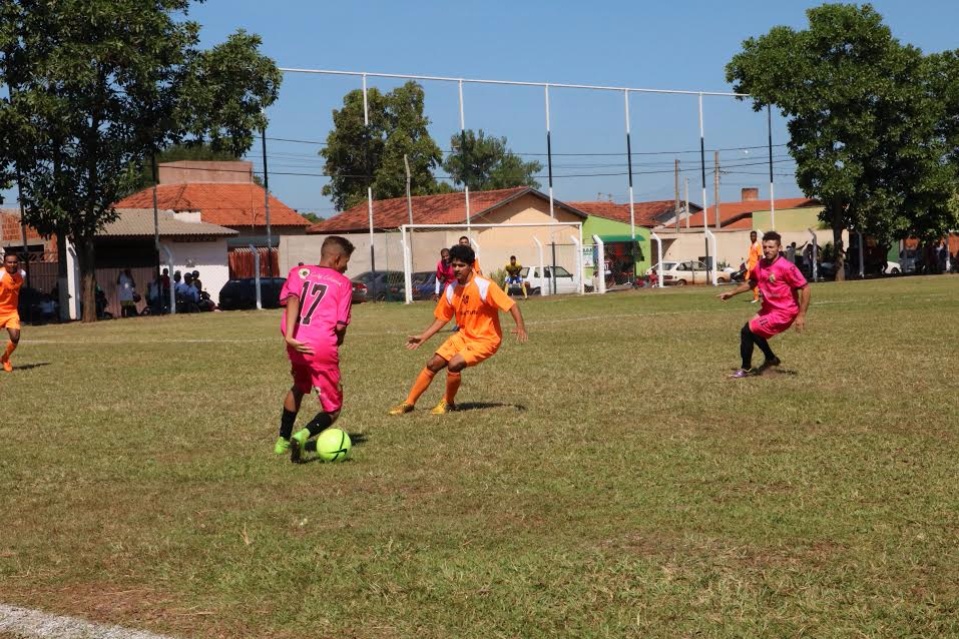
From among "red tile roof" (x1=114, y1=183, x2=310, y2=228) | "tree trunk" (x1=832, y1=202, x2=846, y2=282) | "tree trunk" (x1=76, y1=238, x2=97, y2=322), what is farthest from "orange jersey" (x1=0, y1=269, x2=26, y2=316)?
"red tile roof" (x1=114, y1=183, x2=310, y2=228)

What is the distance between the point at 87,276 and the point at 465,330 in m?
28.0

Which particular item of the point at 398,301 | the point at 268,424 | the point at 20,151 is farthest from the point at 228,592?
the point at 398,301

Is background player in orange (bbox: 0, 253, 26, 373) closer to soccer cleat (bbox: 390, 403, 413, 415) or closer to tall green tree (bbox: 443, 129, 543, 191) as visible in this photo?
soccer cleat (bbox: 390, 403, 413, 415)

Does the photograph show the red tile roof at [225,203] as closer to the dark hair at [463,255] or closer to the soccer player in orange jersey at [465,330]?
the soccer player in orange jersey at [465,330]

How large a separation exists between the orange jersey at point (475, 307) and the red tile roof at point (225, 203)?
53.5 meters

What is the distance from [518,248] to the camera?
52.4 metres

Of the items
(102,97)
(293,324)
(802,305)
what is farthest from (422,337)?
(102,97)

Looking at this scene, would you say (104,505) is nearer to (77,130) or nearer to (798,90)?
(77,130)

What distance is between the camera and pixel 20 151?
113 feet

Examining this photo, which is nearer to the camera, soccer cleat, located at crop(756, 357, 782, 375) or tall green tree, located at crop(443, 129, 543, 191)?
soccer cleat, located at crop(756, 357, 782, 375)

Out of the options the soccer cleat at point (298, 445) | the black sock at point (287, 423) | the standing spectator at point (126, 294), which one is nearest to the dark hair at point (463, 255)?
the black sock at point (287, 423)

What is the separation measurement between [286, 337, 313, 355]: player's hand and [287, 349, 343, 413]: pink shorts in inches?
2.8

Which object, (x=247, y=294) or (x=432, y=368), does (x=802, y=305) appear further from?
(x=247, y=294)

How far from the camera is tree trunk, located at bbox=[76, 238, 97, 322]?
3706 cm
